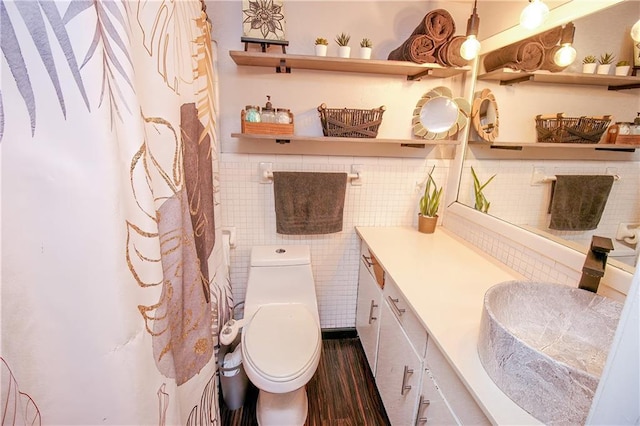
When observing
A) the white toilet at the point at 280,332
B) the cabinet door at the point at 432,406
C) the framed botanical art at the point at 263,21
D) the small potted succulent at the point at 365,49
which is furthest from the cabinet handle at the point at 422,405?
the framed botanical art at the point at 263,21

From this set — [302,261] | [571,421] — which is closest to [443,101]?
[302,261]

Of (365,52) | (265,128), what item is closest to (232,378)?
(265,128)

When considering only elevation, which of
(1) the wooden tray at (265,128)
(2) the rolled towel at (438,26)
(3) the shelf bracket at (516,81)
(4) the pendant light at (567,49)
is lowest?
(1) the wooden tray at (265,128)

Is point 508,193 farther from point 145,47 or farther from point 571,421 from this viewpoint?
point 145,47

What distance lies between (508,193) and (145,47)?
158cm

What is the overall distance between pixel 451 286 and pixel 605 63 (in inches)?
38.4

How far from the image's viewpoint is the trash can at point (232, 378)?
56.6 inches

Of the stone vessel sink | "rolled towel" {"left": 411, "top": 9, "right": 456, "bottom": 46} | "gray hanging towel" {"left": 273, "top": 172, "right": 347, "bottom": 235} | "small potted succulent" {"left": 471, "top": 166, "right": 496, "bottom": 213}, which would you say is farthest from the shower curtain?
"small potted succulent" {"left": 471, "top": 166, "right": 496, "bottom": 213}

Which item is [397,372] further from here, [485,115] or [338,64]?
[338,64]

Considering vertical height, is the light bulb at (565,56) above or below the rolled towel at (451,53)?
below

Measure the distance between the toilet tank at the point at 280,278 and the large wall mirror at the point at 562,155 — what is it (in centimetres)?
107

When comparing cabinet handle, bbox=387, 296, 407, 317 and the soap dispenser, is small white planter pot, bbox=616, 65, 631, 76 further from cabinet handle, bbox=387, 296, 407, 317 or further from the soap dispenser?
the soap dispenser

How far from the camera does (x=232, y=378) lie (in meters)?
1.45

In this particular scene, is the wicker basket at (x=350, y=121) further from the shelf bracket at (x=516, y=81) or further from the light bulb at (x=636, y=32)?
the light bulb at (x=636, y=32)
